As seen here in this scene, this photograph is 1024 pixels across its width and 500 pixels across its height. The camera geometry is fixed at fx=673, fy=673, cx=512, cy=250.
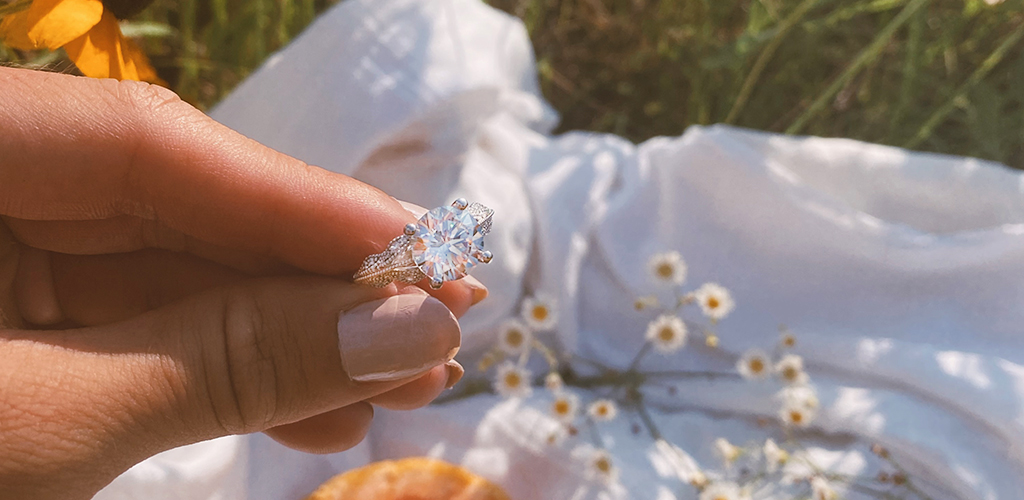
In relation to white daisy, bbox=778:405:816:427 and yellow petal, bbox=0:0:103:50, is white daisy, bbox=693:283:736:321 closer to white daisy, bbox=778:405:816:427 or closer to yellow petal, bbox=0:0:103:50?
white daisy, bbox=778:405:816:427

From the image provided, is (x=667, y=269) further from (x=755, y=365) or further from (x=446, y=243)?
(x=446, y=243)

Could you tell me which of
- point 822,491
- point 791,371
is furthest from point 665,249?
point 822,491

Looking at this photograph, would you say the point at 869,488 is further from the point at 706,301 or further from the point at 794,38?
the point at 794,38

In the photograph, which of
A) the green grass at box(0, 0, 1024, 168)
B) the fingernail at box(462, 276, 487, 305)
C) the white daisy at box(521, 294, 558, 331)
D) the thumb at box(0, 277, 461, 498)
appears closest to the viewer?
the thumb at box(0, 277, 461, 498)

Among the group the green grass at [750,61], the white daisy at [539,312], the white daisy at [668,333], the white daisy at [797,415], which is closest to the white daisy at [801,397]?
the white daisy at [797,415]

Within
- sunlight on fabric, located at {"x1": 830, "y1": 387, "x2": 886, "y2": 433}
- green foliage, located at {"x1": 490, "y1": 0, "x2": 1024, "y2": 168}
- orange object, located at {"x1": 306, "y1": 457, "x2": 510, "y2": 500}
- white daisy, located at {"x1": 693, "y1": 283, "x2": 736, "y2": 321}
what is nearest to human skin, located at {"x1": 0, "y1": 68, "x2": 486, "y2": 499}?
orange object, located at {"x1": 306, "y1": 457, "x2": 510, "y2": 500}

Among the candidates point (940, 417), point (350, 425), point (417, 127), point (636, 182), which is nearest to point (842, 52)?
point (636, 182)

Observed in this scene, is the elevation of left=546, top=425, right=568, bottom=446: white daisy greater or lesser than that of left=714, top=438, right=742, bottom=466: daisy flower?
lesser
